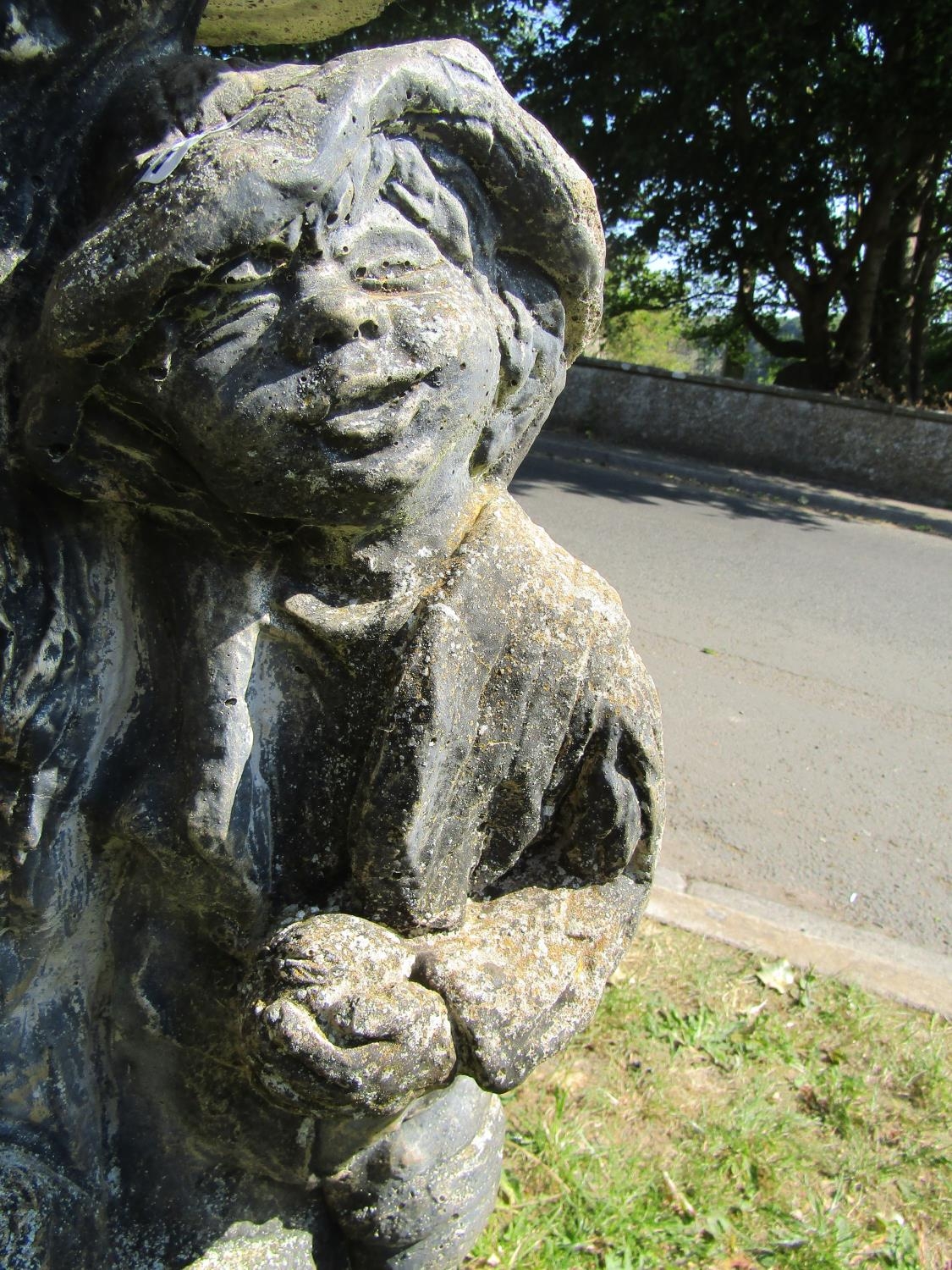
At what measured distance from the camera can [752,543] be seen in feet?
28.7

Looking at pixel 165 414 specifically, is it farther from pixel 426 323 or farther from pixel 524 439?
pixel 524 439

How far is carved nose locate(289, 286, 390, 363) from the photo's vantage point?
1.09m

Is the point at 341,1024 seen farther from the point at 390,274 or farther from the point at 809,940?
the point at 809,940

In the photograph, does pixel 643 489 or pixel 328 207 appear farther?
pixel 643 489

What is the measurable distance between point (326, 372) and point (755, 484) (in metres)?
11.2

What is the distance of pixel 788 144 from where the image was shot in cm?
A: 1297

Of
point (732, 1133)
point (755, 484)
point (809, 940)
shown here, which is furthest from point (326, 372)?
point (755, 484)

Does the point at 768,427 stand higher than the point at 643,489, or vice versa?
the point at 768,427

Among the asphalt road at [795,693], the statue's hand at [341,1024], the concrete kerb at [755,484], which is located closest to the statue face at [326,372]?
the statue's hand at [341,1024]

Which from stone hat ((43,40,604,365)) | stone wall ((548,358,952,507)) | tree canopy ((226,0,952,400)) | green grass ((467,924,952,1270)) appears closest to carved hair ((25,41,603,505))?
stone hat ((43,40,604,365))

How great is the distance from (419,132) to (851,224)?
15.5 m

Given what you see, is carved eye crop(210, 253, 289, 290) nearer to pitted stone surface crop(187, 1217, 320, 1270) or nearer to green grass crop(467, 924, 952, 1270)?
pitted stone surface crop(187, 1217, 320, 1270)

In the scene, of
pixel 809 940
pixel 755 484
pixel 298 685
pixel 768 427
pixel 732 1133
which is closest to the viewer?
pixel 298 685

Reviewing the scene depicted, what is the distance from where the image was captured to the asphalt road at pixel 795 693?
4.12 metres
